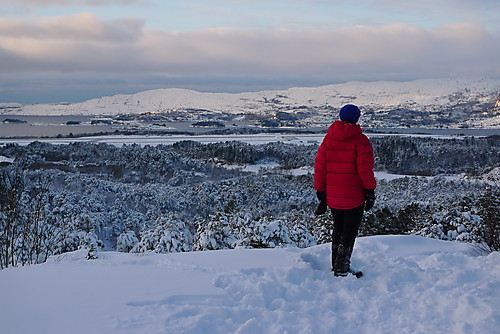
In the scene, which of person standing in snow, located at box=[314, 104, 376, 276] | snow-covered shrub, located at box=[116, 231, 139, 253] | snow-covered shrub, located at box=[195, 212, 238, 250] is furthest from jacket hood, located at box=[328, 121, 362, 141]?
snow-covered shrub, located at box=[116, 231, 139, 253]

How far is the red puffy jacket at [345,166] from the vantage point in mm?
4375

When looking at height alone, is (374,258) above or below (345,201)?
below

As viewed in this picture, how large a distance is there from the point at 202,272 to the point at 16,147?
6512 cm

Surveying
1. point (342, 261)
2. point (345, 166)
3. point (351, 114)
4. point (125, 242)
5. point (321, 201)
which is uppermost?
point (351, 114)

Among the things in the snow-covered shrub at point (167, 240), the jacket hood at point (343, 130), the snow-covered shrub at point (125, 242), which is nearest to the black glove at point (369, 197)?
the jacket hood at point (343, 130)

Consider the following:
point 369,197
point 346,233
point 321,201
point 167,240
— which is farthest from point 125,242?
point 369,197

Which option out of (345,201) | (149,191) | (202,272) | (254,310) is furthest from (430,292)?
(149,191)

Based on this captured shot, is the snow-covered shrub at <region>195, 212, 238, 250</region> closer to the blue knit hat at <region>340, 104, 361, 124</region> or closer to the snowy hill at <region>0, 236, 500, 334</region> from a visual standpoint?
the snowy hill at <region>0, 236, 500, 334</region>

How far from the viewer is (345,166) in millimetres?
4473

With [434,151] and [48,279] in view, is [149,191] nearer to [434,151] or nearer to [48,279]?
[48,279]

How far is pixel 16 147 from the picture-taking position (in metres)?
59.6

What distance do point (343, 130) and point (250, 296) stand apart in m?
2.04

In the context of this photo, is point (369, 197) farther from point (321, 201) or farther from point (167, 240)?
point (167, 240)

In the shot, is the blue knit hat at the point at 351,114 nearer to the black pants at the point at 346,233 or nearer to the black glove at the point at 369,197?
the black glove at the point at 369,197
